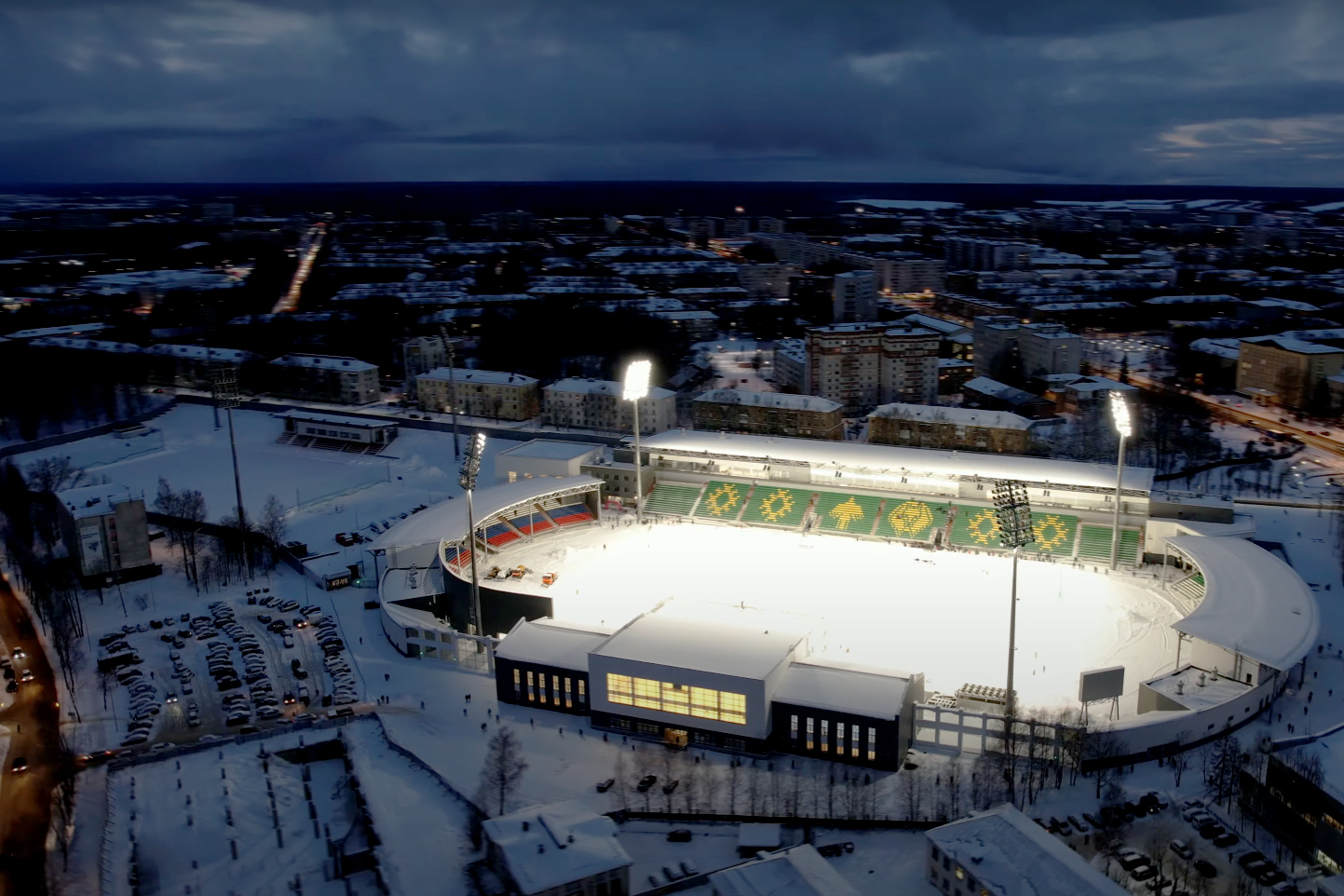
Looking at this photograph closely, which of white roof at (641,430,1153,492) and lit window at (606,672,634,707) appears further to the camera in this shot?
white roof at (641,430,1153,492)

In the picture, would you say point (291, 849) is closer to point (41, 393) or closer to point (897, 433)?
point (897, 433)

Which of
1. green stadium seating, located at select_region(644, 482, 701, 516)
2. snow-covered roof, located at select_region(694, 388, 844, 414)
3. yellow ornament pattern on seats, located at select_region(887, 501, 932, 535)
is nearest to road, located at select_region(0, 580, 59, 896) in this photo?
green stadium seating, located at select_region(644, 482, 701, 516)

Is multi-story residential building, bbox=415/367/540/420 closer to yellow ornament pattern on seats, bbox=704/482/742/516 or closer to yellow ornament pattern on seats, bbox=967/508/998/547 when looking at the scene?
yellow ornament pattern on seats, bbox=704/482/742/516

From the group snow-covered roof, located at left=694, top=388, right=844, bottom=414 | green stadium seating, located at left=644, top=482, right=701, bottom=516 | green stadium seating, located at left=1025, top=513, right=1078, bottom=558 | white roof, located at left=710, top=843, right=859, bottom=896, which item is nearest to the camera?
white roof, located at left=710, top=843, right=859, bottom=896

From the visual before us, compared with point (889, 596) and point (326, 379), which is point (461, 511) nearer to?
point (889, 596)

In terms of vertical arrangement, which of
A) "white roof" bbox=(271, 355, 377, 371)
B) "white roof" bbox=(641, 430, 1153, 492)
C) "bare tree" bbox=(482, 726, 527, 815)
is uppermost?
"white roof" bbox=(271, 355, 377, 371)

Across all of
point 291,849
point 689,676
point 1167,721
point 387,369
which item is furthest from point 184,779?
point 387,369
